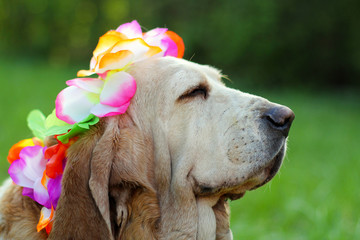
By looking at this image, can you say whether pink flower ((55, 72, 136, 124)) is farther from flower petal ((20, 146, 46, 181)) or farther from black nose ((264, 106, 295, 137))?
black nose ((264, 106, 295, 137))

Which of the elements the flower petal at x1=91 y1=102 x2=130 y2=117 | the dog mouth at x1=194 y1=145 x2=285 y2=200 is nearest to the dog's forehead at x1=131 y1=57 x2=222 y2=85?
the flower petal at x1=91 y1=102 x2=130 y2=117

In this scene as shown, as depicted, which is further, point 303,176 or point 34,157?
point 303,176

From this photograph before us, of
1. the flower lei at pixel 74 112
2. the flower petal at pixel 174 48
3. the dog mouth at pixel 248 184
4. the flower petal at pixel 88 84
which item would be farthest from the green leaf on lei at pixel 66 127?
the flower petal at pixel 174 48

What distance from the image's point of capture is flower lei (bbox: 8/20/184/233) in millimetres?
2703

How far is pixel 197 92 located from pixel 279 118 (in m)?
0.56

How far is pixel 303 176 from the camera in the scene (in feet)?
22.5

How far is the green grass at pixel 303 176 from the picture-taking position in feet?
16.0

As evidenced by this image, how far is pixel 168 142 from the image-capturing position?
2848mm

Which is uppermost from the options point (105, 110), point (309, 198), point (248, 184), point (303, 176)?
point (105, 110)

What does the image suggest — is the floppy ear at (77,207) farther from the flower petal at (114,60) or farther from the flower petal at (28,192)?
the flower petal at (114,60)

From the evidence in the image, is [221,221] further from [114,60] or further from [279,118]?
[114,60]

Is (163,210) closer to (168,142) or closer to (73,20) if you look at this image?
(168,142)

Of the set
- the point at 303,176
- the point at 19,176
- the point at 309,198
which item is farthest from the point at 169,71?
the point at 303,176

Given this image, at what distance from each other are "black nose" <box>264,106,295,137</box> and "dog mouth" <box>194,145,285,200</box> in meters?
0.14
